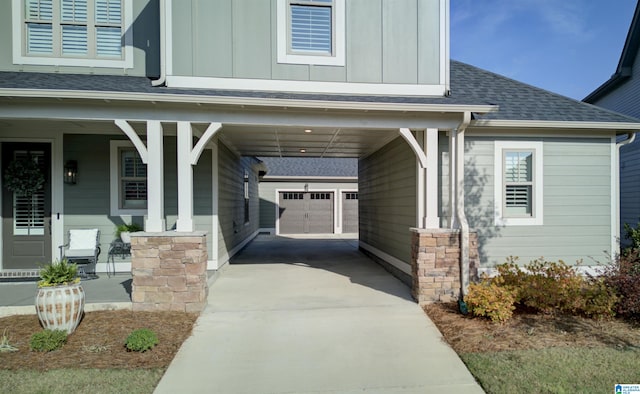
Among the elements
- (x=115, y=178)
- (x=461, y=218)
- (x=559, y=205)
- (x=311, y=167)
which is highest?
(x=311, y=167)

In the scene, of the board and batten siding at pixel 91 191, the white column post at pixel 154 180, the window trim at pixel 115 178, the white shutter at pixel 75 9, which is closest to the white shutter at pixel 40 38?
the white shutter at pixel 75 9

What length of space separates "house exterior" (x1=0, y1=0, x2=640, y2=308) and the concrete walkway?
2.54 feet

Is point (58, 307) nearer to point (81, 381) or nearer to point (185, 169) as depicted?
point (81, 381)

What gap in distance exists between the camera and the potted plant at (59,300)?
4.11m

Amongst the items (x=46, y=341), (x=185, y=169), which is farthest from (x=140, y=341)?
(x=185, y=169)

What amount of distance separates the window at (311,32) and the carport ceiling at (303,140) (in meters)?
1.16

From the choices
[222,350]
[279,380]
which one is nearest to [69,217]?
[222,350]

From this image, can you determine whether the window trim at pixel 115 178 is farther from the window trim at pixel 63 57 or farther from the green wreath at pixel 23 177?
the window trim at pixel 63 57

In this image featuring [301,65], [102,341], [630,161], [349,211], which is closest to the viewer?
[102,341]

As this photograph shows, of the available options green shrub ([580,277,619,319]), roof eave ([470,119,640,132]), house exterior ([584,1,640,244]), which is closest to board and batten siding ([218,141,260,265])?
roof eave ([470,119,640,132])

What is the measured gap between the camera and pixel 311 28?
6.02m

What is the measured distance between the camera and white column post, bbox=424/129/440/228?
5.41 meters

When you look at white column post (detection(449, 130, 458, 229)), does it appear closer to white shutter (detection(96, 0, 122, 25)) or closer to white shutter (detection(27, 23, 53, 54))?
white shutter (detection(96, 0, 122, 25))

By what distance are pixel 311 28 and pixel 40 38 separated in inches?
187
